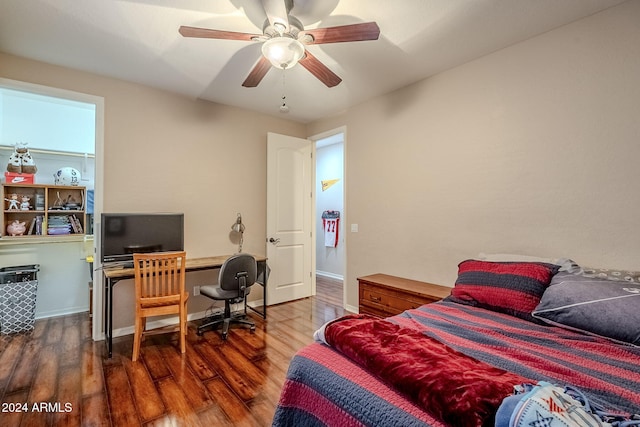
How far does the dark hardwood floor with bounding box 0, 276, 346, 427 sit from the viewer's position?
1.85 metres

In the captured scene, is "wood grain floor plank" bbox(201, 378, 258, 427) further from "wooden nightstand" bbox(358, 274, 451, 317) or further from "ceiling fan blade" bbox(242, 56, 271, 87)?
"ceiling fan blade" bbox(242, 56, 271, 87)

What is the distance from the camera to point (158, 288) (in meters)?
2.72

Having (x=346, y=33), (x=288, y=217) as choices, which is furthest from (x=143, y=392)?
(x=346, y=33)

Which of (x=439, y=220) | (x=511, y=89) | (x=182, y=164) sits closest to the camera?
(x=511, y=89)

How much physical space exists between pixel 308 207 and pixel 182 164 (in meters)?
1.85

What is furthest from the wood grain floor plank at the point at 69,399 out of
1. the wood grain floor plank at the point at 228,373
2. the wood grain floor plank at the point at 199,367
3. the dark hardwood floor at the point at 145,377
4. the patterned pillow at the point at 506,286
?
the patterned pillow at the point at 506,286

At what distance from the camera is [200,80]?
307 centimetres

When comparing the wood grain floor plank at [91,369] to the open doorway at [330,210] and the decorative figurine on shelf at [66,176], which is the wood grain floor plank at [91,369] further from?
the open doorway at [330,210]

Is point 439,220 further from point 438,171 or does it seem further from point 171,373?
point 171,373

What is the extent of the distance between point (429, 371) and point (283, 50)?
188 centimetres

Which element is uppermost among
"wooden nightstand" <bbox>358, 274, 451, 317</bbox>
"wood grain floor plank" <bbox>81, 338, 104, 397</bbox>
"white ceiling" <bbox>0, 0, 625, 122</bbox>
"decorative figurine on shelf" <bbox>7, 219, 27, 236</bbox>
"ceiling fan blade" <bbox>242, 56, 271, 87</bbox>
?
"white ceiling" <bbox>0, 0, 625, 122</bbox>

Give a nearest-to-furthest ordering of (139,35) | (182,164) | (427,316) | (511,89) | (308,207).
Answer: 1. (427,316)
2. (139,35)
3. (511,89)
4. (182,164)
5. (308,207)

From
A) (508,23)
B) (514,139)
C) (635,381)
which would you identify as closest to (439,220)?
(514,139)

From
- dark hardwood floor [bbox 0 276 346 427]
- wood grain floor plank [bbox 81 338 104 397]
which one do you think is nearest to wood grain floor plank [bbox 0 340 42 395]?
dark hardwood floor [bbox 0 276 346 427]
